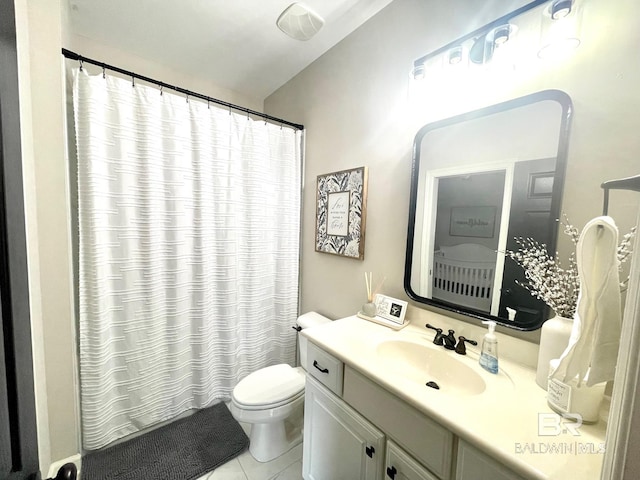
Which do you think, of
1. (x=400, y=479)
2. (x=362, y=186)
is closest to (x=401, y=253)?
(x=362, y=186)

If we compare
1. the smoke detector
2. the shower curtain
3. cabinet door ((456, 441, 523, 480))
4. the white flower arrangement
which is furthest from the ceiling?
cabinet door ((456, 441, 523, 480))

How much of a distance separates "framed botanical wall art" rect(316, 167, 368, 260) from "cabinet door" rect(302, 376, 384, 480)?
32.3 inches

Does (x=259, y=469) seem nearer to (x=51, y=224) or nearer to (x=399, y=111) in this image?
(x=51, y=224)

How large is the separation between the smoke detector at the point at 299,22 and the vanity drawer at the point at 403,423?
1784 mm

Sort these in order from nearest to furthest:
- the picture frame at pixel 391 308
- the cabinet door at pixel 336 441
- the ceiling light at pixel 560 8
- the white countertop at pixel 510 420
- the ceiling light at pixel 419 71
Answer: the white countertop at pixel 510 420 < the ceiling light at pixel 560 8 < the cabinet door at pixel 336 441 < the ceiling light at pixel 419 71 < the picture frame at pixel 391 308

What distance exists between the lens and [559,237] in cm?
88

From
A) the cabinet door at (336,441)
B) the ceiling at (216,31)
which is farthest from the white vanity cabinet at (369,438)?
the ceiling at (216,31)

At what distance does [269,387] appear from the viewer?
4.76 ft

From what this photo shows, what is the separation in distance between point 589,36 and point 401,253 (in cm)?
103

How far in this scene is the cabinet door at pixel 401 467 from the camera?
763 millimetres

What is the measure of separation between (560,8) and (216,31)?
1.74m

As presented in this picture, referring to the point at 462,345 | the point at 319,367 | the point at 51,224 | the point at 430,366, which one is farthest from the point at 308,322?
the point at 51,224

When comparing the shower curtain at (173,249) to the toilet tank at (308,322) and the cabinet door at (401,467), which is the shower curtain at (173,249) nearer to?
the toilet tank at (308,322)

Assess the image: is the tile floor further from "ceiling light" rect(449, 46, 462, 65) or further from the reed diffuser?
"ceiling light" rect(449, 46, 462, 65)
